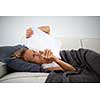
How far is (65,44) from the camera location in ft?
4.58

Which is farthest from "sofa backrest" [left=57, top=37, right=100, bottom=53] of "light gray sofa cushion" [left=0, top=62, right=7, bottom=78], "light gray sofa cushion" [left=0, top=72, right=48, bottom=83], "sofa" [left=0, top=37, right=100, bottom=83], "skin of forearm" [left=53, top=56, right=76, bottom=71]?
"light gray sofa cushion" [left=0, top=62, right=7, bottom=78]

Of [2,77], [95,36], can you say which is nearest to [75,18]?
[95,36]

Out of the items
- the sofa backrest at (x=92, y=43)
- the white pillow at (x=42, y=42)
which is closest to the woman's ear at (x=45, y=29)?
the white pillow at (x=42, y=42)

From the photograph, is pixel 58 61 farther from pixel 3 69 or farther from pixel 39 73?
pixel 3 69

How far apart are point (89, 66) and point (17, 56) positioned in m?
0.45

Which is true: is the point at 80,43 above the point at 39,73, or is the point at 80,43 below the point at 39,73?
above

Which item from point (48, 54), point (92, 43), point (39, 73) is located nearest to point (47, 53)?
point (48, 54)

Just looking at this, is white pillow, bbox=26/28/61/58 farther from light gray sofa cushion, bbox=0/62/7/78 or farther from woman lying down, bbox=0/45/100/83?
light gray sofa cushion, bbox=0/62/7/78

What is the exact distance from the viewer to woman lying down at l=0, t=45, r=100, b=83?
131cm

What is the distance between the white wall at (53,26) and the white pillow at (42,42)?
0.04m

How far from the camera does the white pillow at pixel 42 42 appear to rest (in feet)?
4.56

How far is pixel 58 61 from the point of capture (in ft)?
4.52

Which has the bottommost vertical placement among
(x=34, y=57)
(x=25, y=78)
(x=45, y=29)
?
(x=25, y=78)

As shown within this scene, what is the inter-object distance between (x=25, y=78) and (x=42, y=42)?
258mm
